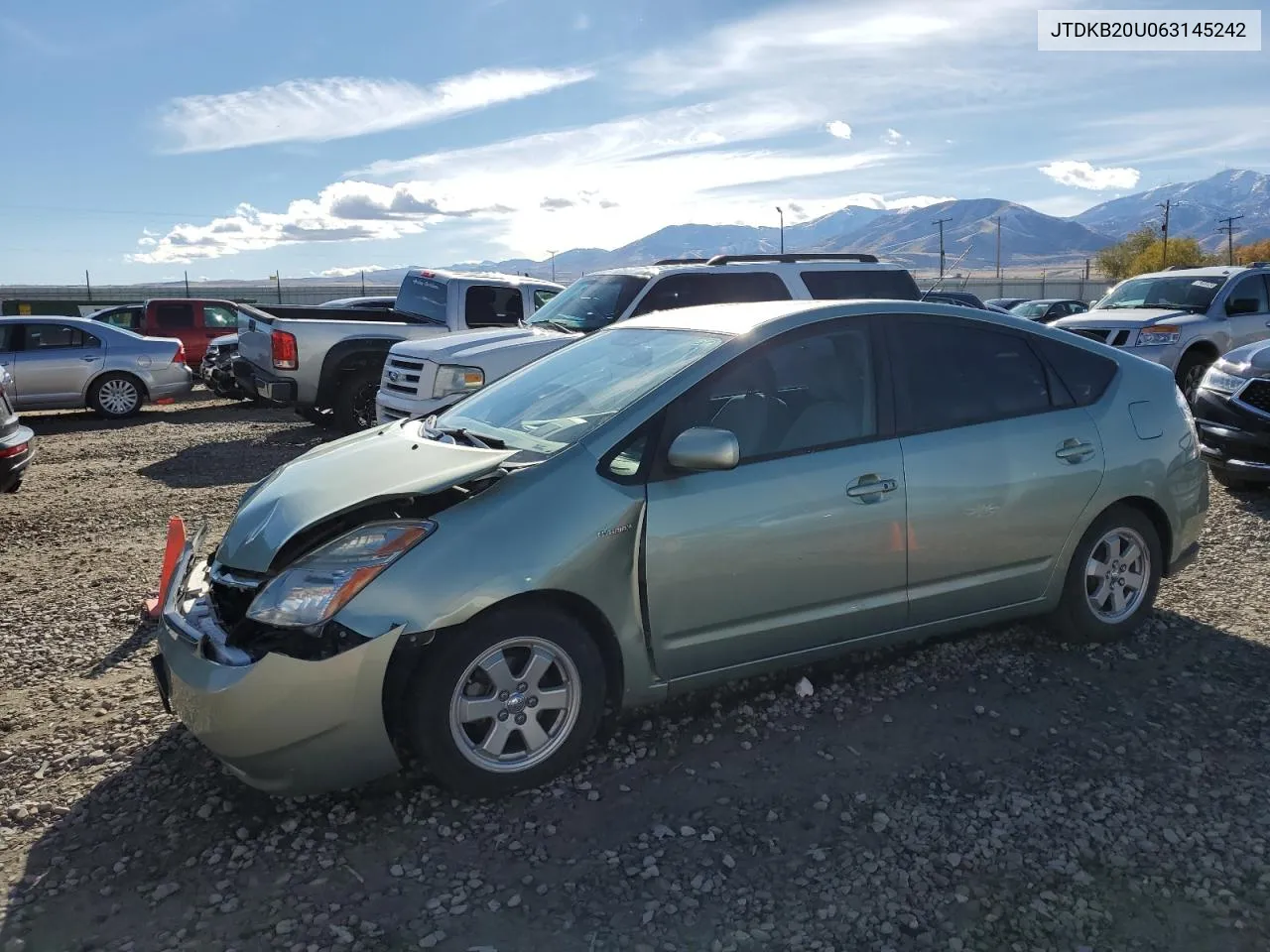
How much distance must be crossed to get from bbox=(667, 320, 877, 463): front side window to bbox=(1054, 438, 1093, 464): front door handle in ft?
3.13

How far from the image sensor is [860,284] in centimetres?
955

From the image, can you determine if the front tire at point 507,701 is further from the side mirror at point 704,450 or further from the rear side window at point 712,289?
the rear side window at point 712,289

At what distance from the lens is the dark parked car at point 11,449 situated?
720 centimetres

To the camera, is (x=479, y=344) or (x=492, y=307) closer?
(x=479, y=344)

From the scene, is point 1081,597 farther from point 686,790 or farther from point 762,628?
point 686,790

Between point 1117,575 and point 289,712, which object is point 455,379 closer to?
point 1117,575

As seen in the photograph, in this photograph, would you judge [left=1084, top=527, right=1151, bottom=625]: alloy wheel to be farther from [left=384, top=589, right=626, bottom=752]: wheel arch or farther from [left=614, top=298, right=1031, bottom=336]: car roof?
[left=384, top=589, right=626, bottom=752]: wheel arch

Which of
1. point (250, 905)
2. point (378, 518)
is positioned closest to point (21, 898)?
point (250, 905)

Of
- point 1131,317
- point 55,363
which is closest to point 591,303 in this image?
point 1131,317

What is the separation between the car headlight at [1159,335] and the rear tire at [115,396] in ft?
43.6

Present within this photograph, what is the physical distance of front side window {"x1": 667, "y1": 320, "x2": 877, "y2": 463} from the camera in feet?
12.3

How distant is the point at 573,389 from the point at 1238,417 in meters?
5.77

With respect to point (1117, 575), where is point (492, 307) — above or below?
above

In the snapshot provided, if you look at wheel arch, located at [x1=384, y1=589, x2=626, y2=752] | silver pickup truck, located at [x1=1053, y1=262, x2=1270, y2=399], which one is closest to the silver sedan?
silver pickup truck, located at [x1=1053, y1=262, x2=1270, y2=399]
